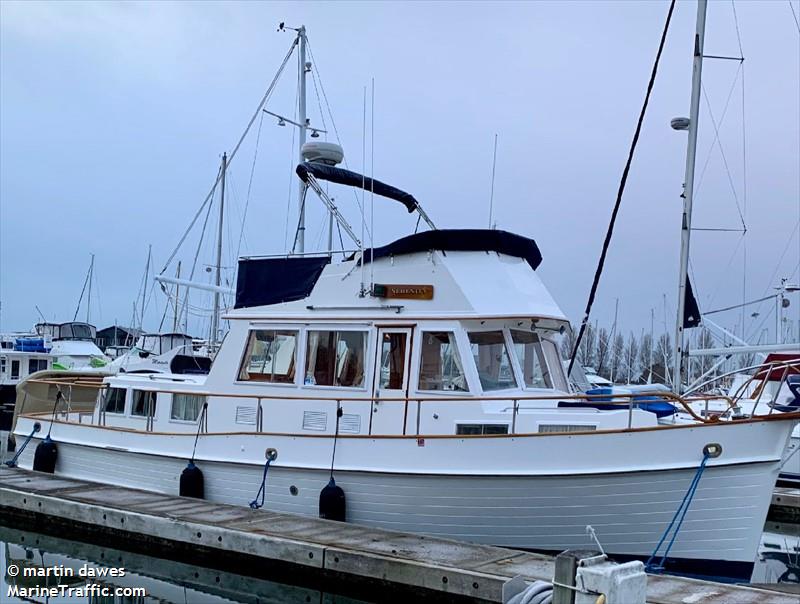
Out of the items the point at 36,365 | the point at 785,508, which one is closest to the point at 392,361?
the point at 785,508

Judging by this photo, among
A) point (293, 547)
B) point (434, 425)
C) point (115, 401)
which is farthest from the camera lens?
point (115, 401)

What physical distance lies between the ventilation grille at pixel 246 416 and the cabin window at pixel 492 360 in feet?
9.97

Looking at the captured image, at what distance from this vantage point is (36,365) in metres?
34.4

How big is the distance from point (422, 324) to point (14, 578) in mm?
6035

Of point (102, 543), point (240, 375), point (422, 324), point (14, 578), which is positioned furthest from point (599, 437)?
point (14, 578)

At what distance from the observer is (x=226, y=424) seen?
11219 mm

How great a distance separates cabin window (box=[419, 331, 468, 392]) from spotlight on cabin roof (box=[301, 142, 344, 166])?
4368mm

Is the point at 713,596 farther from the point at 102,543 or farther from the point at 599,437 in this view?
the point at 102,543

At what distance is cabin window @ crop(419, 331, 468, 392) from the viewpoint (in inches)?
404

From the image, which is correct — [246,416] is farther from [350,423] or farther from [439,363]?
[439,363]

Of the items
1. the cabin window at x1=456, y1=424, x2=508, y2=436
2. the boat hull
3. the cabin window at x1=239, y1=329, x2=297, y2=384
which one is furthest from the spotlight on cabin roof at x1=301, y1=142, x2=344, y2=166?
the cabin window at x1=456, y1=424, x2=508, y2=436

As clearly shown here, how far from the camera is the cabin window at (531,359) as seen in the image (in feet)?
35.2

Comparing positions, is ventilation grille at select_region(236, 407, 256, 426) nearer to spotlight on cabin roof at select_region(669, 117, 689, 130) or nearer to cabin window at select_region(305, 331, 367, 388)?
cabin window at select_region(305, 331, 367, 388)

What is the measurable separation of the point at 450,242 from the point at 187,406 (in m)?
4.38
